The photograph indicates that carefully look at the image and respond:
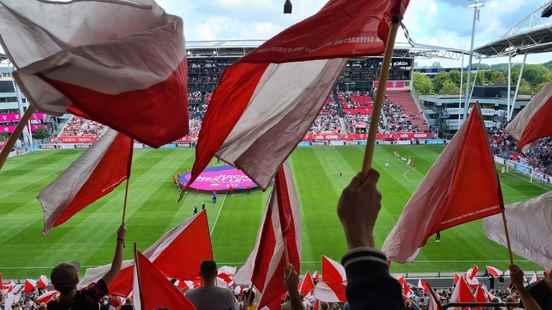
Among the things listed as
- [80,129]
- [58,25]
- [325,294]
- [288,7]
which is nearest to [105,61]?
[58,25]

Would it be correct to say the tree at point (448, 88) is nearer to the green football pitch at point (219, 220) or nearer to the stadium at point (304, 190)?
the stadium at point (304, 190)

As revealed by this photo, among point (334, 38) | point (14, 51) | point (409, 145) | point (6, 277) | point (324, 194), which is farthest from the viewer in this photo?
point (409, 145)

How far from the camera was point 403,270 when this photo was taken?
15.5m

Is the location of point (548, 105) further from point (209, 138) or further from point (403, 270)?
point (403, 270)

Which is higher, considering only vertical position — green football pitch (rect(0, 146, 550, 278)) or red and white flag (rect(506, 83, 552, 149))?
red and white flag (rect(506, 83, 552, 149))

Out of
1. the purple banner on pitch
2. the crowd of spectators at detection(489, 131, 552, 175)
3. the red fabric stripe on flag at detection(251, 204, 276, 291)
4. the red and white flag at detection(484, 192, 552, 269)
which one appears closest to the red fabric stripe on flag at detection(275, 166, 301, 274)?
the red fabric stripe on flag at detection(251, 204, 276, 291)

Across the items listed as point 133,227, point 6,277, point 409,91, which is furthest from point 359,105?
point 6,277

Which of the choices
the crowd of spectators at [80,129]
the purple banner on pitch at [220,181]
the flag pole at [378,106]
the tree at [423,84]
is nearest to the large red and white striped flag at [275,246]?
the flag pole at [378,106]

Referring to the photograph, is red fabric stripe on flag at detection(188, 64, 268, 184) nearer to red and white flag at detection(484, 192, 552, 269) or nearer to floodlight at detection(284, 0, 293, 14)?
red and white flag at detection(484, 192, 552, 269)

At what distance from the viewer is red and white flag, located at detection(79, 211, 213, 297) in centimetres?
540

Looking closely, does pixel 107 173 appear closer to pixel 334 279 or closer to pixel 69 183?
pixel 69 183

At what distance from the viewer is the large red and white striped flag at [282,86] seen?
302 centimetres

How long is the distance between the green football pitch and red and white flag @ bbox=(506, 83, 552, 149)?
11.6 meters

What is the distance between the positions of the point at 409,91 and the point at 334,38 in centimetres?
6258
